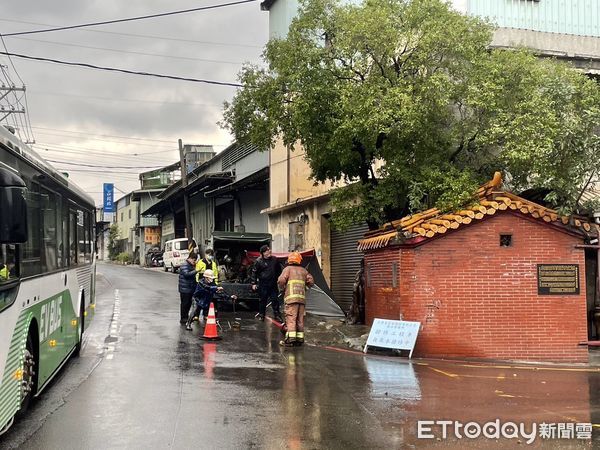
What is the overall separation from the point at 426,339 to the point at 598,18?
12.4 m

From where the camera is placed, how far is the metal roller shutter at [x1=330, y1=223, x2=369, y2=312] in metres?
19.8

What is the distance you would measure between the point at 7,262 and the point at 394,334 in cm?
801

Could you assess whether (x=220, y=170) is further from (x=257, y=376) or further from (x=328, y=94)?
(x=257, y=376)

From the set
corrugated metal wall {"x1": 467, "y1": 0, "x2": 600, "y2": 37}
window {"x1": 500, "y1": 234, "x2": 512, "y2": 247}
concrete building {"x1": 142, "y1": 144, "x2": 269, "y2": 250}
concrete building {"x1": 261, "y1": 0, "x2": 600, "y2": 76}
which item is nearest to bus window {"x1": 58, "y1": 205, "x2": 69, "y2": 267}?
Answer: window {"x1": 500, "y1": 234, "x2": 512, "y2": 247}

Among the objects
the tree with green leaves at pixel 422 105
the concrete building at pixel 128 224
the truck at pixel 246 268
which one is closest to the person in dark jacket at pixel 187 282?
the truck at pixel 246 268

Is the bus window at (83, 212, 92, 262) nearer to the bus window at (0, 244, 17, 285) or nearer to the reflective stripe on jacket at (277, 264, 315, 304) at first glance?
the reflective stripe on jacket at (277, 264, 315, 304)

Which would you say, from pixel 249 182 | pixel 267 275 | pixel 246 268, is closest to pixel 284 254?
pixel 246 268

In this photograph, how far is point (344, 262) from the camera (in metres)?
20.8

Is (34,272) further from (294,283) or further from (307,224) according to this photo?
(307,224)

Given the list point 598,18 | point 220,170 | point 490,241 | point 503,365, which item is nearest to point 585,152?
point 490,241

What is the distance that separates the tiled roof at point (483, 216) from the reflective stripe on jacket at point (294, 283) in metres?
1.99

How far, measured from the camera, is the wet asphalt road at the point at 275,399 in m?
6.41

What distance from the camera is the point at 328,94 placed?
1295 centimetres

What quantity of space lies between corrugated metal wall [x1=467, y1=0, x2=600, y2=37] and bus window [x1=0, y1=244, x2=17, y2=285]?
591 inches
